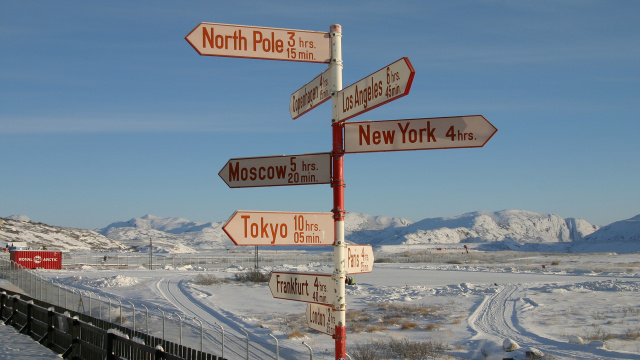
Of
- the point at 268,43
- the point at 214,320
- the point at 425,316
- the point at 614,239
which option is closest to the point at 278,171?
the point at 268,43

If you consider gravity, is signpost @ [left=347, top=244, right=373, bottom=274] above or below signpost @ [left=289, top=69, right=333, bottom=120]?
below

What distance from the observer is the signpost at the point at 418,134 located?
A: 4.93 meters

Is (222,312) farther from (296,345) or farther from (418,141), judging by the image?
(418,141)

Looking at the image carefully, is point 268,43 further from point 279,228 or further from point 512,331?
point 512,331

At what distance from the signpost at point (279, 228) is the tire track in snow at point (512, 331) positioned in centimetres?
1176

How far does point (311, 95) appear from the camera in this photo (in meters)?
5.82

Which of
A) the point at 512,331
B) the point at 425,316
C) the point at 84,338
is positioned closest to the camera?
the point at 84,338

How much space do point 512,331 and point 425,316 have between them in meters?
4.34

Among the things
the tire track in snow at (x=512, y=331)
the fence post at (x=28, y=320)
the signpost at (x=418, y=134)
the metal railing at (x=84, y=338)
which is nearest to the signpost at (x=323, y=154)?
the signpost at (x=418, y=134)

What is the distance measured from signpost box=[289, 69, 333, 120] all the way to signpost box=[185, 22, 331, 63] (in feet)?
0.74

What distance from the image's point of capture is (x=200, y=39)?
17.7 ft

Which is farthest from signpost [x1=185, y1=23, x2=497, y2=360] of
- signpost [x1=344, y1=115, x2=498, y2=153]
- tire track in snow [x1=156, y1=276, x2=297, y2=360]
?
tire track in snow [x1=156, y1=276, x2=297, y2=360]

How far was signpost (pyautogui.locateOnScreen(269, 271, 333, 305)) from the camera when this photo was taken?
5301mm

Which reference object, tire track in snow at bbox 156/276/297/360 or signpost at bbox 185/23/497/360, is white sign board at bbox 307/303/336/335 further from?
tire track in snow at bbox 156/276/297/360
